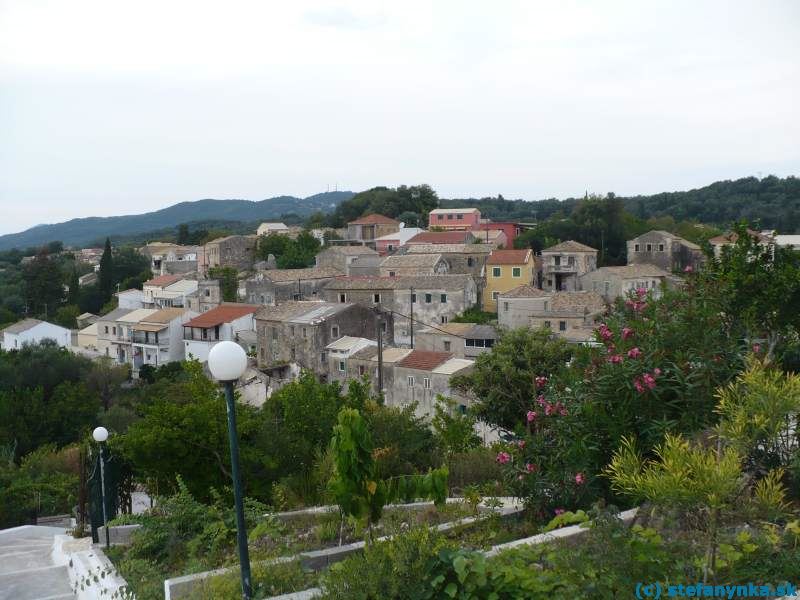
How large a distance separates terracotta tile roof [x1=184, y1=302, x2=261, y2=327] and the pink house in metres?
26.0

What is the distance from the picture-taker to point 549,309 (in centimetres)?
4416

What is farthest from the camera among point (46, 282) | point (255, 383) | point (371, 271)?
point (46, 282)

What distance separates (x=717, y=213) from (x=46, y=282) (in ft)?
266

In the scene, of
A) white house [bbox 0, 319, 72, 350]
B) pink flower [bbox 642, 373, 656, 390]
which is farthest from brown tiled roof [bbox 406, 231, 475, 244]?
pink flower [bbox 642, 373, 656, 390]

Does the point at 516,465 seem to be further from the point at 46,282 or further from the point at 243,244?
the point at 46,282

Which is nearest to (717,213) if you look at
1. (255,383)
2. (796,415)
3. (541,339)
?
(255,383)

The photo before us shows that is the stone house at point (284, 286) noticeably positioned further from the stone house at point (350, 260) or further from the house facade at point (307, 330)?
the house facade at point (307, 330)

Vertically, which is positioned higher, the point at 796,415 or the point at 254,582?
the point at 796,415

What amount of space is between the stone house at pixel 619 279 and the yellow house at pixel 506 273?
4.29 meters

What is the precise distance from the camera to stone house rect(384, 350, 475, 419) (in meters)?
32.5

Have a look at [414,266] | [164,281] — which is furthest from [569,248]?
[164,281]

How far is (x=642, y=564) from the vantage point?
5258 millimetres

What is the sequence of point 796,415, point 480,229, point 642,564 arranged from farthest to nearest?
point 480,229, point 796,415, point 642,564

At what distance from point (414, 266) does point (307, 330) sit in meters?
12.9
